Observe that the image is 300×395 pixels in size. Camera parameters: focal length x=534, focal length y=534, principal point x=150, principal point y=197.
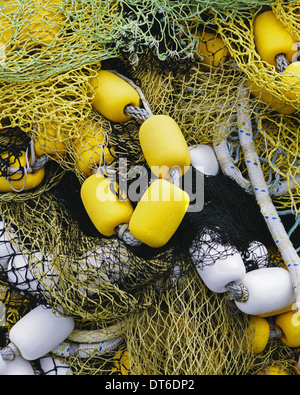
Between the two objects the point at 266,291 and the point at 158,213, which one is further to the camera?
the point at 266,291

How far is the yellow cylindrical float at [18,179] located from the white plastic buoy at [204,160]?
0.43 meters

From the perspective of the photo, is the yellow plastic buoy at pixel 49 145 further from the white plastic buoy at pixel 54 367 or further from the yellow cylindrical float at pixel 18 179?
the white plastic buoy at pixel 54 367

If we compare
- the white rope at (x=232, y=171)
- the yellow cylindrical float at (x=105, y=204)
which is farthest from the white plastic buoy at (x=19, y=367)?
the white rope at (x=232, y=171)

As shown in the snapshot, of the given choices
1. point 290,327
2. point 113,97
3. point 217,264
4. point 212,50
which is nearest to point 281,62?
point 212,50

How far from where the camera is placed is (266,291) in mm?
1337

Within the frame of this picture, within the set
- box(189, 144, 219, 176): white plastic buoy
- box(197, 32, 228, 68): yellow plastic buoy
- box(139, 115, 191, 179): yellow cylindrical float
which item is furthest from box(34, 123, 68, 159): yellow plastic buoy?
box(197, 32, 228, 68): yellow plastic buoy

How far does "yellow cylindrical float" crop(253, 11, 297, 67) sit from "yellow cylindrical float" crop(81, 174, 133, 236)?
0.54m

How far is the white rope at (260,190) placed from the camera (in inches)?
55.1

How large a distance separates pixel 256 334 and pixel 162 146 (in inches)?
22.3

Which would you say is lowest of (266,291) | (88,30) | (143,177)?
(266,291)

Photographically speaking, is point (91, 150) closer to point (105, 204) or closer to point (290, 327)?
point (105, 204)

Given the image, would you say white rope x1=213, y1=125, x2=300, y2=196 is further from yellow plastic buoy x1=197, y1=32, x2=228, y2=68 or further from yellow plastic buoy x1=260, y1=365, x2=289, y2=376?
yellow plastic buoy x1=260, y1=365, x2=289, y2=376
